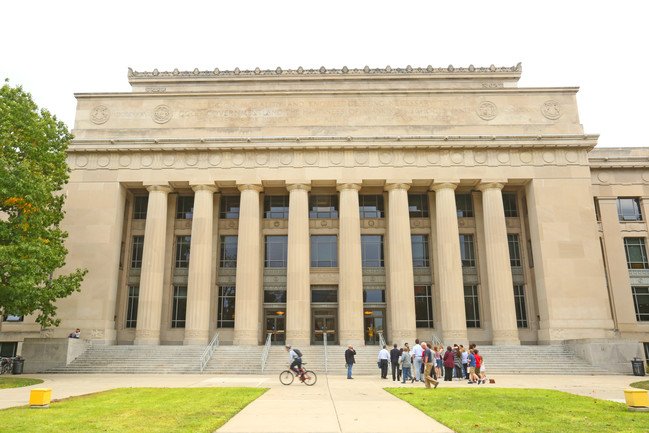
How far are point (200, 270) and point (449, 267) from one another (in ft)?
56.2

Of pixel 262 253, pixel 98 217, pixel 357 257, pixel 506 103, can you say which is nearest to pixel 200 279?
pixel 262 253

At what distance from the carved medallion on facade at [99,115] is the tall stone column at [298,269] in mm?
15230

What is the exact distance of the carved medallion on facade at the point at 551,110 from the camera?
1447 inches

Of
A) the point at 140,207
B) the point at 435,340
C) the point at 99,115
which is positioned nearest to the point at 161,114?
the point at 99,115

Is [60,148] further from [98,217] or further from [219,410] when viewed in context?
[219,410]

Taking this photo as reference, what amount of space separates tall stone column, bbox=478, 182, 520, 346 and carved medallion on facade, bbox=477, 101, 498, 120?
5565mm

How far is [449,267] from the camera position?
33.5m

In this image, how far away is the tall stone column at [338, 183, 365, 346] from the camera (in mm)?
32625

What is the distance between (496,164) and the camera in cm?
3516

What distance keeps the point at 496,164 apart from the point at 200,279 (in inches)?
883

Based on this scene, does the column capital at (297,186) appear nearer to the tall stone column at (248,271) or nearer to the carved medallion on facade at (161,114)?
the tall stone column at (248,271)

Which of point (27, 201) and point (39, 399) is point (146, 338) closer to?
point (27, 201)

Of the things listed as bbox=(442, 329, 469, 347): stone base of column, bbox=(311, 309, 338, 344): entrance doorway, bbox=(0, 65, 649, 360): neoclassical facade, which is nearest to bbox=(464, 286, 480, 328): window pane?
bbox=(0, 65, 649, 360): neoclassical facade

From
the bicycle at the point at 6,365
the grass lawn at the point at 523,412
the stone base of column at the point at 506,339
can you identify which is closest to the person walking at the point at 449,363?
the grass lawn at the point at 523,412
